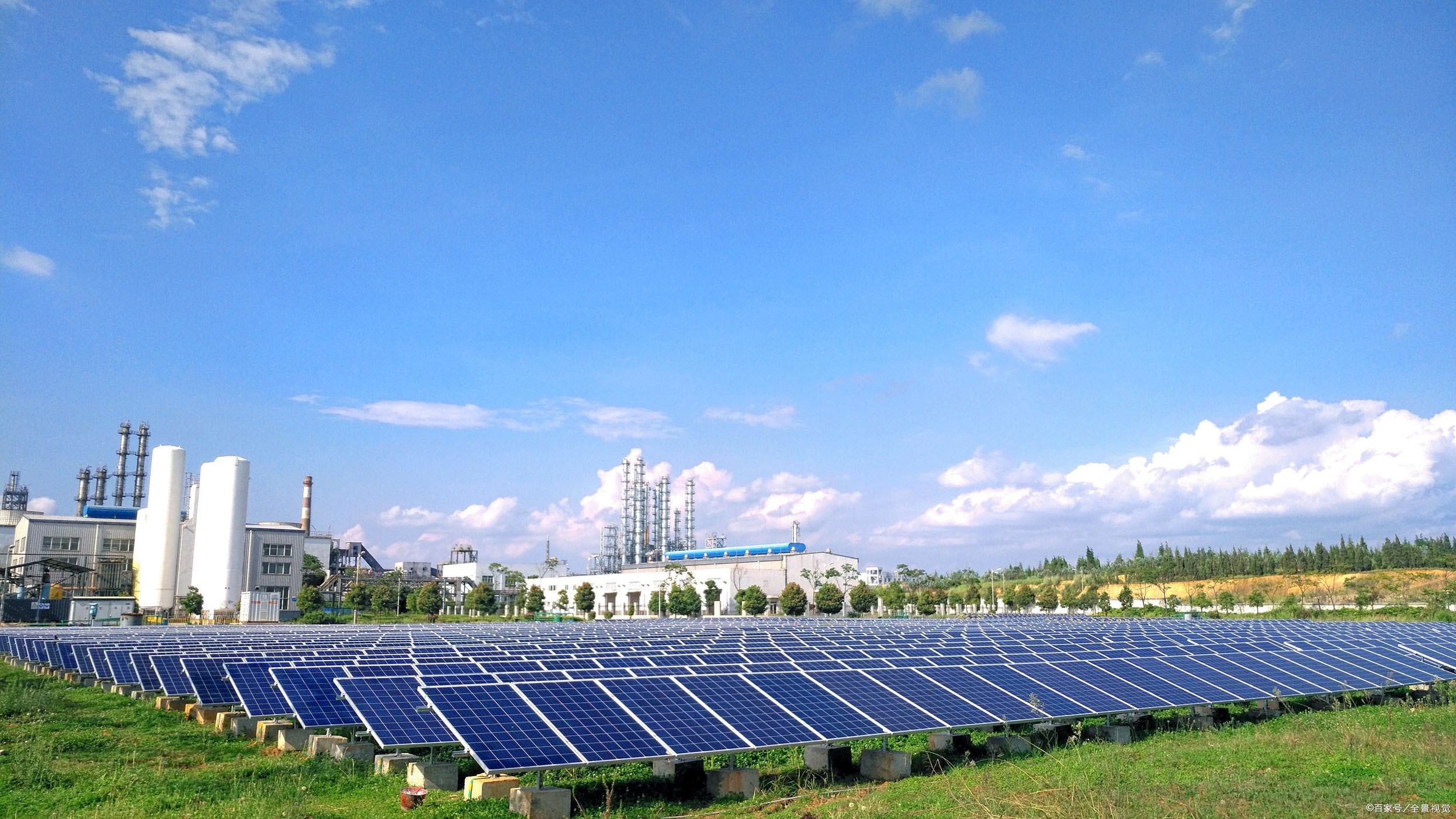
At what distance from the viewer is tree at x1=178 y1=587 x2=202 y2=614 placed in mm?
78875

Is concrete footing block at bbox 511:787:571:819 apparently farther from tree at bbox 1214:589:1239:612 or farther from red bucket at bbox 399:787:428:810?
tree at bbox 1214:589:1239:612

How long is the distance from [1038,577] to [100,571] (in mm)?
130653

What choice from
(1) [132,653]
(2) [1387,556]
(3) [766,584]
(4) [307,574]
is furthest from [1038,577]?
(1) [132,653]

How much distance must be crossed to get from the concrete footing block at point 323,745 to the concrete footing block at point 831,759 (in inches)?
304

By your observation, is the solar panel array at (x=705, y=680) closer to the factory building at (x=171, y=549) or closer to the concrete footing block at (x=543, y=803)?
the concrete footing block at (x=543, y=803)

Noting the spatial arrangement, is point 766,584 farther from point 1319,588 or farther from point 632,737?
point 632,737

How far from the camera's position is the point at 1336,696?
2220 centimetres

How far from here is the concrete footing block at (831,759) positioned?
45.1 feet

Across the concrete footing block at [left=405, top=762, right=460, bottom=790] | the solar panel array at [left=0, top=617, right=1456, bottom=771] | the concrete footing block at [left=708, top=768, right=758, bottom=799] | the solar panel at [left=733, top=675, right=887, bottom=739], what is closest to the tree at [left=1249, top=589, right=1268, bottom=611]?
the solar panel array at [left=0, top=617, right=1456, bottom=771]

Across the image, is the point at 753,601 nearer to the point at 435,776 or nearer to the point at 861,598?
the point at 861,598

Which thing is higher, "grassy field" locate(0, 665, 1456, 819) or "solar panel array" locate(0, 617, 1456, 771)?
"solar panel array" locate(0, 617, 1456, 771)

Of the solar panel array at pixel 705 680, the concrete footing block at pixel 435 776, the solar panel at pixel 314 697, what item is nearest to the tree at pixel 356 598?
the solar panel array at pixel 705 680

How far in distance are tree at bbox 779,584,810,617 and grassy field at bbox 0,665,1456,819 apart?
73884mm

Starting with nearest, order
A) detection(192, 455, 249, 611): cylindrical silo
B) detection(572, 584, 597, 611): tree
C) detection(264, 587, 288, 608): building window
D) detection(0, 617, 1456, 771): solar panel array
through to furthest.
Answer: detection(0, 617, 1456, 771): solar panel array, detection(192, 455, 249, 611): cylindrical silo, detection(264, 587, 288, 608): building window, detection(572, 584, 597, 611): tree
